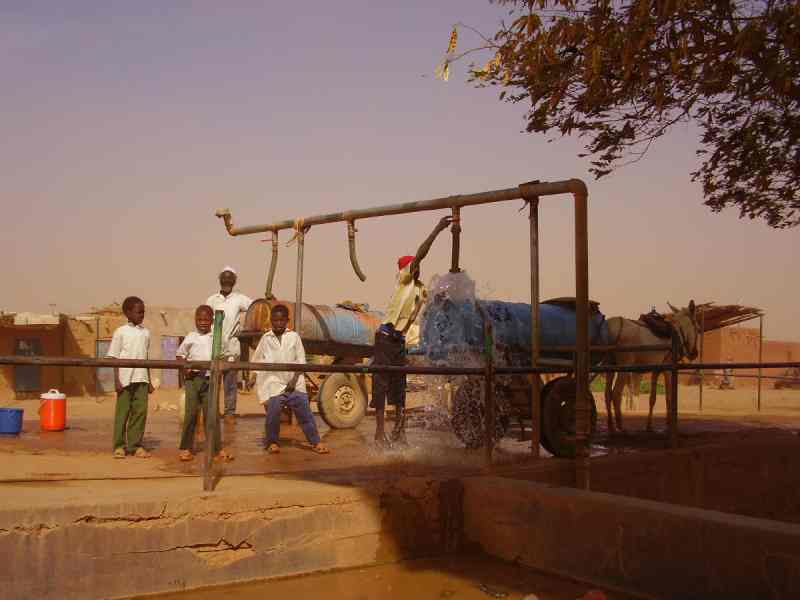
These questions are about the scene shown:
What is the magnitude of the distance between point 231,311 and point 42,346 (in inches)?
624

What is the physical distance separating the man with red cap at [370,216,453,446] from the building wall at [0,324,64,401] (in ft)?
53.7

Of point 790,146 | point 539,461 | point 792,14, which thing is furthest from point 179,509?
point 790,146

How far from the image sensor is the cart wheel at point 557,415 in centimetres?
655

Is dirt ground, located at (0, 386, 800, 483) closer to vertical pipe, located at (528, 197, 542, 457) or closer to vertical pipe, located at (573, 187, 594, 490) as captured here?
vertical pipe, located at (528, 197, 542, 457)

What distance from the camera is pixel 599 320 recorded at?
29.4 ft

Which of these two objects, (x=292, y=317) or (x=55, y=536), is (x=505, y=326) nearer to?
(x=292, y=317)

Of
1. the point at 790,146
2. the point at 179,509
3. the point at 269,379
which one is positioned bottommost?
the point at 179,509

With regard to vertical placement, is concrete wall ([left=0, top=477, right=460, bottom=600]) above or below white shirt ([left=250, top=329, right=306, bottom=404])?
below

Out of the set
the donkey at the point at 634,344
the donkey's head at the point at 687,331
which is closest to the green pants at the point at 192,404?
the donkey at the point at 634,344

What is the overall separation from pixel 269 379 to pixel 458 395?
1766mm

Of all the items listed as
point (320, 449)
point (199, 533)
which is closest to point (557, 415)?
point (320, 449)

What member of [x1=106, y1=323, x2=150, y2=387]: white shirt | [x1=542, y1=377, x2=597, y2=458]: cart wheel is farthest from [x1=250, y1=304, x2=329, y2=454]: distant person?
[x1=542, y1=377, x2=597, y2=458]: cart wheel

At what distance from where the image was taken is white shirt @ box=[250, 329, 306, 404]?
6.93m

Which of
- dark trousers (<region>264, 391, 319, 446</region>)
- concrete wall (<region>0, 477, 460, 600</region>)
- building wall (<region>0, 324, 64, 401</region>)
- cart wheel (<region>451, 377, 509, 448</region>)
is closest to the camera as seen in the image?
concrete wall (<region>0, 477, 460, 600</region>)
